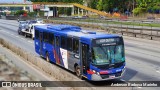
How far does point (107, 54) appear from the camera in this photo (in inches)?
637

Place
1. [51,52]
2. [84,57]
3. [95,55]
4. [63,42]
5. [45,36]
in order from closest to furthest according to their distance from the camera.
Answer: [95,55] → [84,57] → [63,42] → [51,52] → [45,36]

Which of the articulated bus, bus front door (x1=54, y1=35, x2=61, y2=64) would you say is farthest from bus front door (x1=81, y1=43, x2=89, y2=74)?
bus front door (x1=54, y1=35, x2=61, y2=64)

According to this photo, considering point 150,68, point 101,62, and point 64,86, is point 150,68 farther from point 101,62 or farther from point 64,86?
point 64,86

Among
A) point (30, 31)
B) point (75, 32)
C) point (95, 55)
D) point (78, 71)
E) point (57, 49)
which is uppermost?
point (75, 32)

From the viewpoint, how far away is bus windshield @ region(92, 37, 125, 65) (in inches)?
629

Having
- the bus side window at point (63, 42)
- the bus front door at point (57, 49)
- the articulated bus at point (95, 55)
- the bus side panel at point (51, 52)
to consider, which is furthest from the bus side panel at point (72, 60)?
the bus side panel at point (51, 52)

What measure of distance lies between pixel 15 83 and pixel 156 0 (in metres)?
121

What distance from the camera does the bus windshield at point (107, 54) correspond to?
15977 millimetres

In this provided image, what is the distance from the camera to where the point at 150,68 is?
65.7 ft

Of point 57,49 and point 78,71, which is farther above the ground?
point 57,49

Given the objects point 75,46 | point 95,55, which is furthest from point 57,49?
point 95,55

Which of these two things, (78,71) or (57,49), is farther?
(57,49)

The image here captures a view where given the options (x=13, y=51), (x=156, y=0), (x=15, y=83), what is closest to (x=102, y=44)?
(x=15, y=83)

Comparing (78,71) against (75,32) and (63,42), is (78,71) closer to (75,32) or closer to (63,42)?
(75,32)
